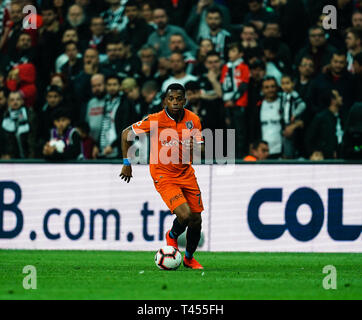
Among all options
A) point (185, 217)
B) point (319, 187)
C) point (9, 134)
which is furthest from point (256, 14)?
point (185, 217)

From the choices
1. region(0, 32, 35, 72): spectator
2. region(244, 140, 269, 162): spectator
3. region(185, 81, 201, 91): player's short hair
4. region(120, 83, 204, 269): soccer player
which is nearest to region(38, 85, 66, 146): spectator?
region(0, 32, 35, 72): spectator

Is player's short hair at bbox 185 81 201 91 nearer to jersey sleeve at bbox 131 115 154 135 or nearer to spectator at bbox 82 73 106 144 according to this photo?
spectator at bbox 82 73 106 144

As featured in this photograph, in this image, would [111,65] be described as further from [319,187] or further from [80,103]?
[319,187]

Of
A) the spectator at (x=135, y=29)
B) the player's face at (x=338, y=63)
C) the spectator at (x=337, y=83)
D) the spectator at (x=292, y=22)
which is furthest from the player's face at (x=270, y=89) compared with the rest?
the spectator at (x=135, y=29)

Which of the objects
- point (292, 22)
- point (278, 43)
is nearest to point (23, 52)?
point (278, 43)

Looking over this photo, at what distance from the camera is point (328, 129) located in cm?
1562

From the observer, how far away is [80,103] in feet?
57.7

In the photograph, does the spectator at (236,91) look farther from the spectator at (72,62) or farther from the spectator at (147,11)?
the spectator at (72,62)

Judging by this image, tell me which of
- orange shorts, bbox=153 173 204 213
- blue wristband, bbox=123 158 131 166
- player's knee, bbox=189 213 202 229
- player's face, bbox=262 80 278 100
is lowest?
player's knee, bbox=189 213 202 229

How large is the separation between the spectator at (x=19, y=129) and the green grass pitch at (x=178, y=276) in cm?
280

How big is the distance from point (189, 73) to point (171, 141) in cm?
543

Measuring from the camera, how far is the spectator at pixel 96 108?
17.1 meters

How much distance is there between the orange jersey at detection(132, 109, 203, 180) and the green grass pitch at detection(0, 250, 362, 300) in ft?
4.29

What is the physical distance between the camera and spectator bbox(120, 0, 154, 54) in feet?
60.5
